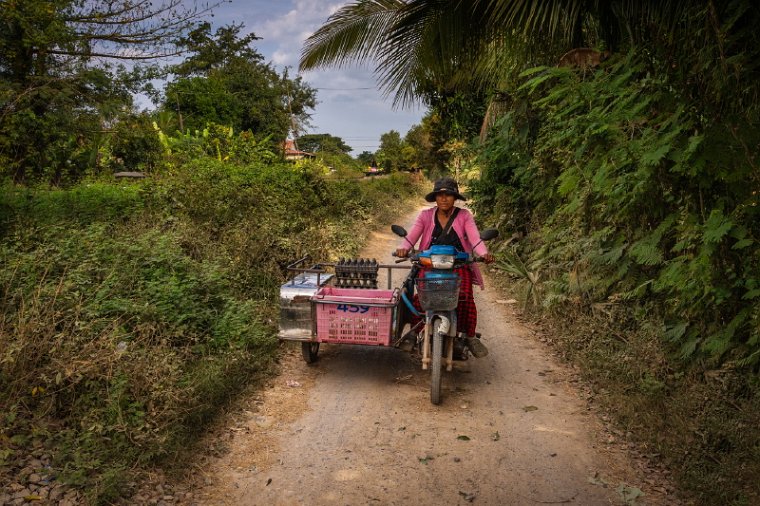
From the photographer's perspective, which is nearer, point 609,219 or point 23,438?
point 23,438

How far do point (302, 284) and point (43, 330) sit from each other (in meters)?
2.31

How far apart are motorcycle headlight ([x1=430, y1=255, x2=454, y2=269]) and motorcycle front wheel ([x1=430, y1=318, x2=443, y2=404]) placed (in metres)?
0.51

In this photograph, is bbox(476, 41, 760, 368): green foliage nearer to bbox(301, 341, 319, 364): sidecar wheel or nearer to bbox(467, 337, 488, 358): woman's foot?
bbox(467, 337, 488, 358): woman's foot

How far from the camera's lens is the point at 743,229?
3.66 metres

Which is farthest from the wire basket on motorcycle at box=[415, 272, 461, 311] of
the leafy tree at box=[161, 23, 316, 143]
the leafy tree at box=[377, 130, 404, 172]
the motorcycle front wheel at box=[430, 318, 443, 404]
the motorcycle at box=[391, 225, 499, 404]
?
the leafy tree at box=[377, 130, 404, 172]

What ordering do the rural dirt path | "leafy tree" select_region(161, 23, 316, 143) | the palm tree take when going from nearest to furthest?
the rural dirt path, the palm tree, "leafy tree" select_region(161, 23, 316, 143)

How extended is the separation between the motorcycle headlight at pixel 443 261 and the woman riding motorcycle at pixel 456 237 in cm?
41

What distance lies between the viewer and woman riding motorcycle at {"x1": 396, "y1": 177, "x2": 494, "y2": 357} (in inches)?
208

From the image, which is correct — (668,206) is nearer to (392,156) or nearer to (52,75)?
(52,75)

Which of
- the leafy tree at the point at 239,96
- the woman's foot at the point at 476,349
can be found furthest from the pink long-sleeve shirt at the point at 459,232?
the leafy tree at the point at 239,96

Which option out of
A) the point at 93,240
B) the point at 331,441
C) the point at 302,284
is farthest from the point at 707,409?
the point at 93,240

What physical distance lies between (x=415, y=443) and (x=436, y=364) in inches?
31.5

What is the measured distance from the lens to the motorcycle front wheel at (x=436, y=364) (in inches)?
190

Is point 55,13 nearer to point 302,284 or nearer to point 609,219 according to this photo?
point 302,284
